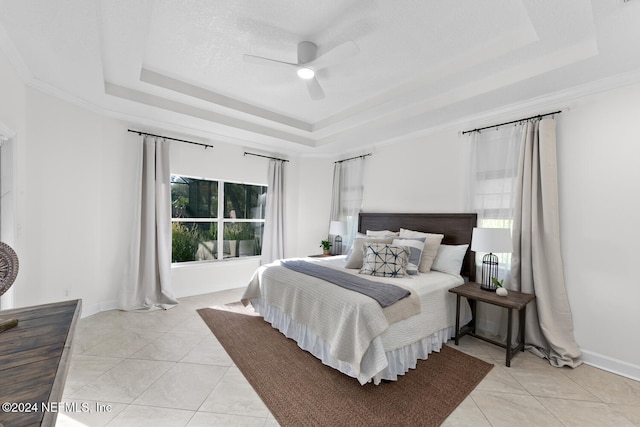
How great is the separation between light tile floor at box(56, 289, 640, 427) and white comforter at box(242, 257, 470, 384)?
19.9 inches

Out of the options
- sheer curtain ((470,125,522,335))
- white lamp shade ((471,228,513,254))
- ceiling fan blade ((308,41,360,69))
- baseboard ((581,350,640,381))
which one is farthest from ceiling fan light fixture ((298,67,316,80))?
baseboard ((581,350,640,381))

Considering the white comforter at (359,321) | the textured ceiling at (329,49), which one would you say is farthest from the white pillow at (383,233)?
the textured ceiling at (329,49)

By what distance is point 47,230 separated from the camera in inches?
116

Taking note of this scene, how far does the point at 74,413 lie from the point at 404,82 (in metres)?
3.94

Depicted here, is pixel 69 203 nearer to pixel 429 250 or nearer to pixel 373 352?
pixel 373 352

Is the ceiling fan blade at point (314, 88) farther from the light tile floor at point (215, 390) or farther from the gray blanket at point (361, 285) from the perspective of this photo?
the light tile floor at point (215, 390)

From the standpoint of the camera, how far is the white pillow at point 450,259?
3.17m

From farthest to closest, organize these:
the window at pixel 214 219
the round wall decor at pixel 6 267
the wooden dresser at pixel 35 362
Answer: the window at pixel 214 219, the round wall decor at pixel 6 267, the wooden dresser at pixel 35 362

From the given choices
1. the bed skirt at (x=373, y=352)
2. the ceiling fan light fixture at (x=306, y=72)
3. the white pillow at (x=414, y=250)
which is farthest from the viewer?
the white pillow at (x=414, y=250)

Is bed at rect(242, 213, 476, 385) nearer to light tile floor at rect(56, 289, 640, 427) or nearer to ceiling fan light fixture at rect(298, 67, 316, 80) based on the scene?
light tile floor at rect(56, 289, 640, 427)

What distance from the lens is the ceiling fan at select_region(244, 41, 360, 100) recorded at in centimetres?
213

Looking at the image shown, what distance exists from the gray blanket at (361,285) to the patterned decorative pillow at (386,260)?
0.32 metres

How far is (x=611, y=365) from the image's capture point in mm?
2387

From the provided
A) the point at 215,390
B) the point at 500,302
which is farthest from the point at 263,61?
the point at 500,302
